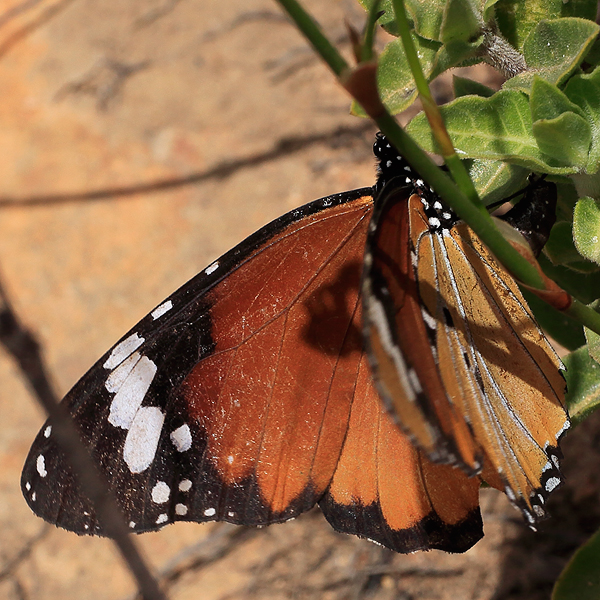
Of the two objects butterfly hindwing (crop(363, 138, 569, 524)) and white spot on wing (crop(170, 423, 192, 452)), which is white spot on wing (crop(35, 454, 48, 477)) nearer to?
white spot on wing (crop(170, 423, 192, 452))

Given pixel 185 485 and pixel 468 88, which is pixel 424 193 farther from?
pixel 185 485

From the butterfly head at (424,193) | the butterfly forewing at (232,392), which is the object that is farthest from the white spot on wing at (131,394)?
the butterfly head at (424,193)

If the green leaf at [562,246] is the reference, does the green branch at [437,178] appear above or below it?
above

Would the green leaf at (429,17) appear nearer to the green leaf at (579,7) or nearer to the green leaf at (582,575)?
the green leaf at (579,7)

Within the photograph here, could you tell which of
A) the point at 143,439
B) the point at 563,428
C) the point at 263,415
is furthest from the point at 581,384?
the point at 143,439

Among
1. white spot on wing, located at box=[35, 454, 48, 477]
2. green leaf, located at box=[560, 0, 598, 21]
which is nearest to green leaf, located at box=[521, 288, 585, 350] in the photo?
green leaf, located at box=[560, 0, 598, 21]

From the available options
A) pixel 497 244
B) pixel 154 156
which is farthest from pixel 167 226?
pixel 497 244
